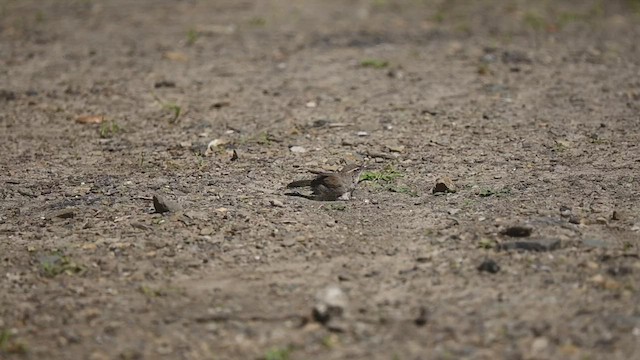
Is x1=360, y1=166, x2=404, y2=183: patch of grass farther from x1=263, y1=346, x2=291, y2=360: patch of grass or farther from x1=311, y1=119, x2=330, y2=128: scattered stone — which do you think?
x1=263, y1=346, x2=291, y2=360: patch of grass

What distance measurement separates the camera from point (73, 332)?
4.10m

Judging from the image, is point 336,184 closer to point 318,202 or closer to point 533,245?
point 318,202

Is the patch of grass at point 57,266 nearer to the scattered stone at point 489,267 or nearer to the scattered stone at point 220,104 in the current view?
the scattered stone at point 489,267

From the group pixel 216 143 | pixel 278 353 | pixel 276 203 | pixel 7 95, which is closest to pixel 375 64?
pixel 216 143

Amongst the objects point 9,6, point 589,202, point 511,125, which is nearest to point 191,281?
point 589,202

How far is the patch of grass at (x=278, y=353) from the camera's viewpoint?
151 inches

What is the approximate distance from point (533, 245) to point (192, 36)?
6.19m

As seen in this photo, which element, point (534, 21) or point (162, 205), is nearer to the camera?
point (162, 205)

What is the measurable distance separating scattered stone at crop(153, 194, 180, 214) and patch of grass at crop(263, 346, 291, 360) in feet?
5.67

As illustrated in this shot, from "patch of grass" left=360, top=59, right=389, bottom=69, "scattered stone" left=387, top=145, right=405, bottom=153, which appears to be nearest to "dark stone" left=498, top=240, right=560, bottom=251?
"scattered stone" left=387, top=145, right=405, bottom=153

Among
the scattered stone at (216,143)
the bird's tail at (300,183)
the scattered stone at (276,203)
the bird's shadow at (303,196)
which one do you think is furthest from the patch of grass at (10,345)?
the scattered stone at (216,143)

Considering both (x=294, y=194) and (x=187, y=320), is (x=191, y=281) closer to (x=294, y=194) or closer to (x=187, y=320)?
(x=187, y=320)

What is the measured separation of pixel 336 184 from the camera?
5516mm

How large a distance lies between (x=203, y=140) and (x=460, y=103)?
2265mm
